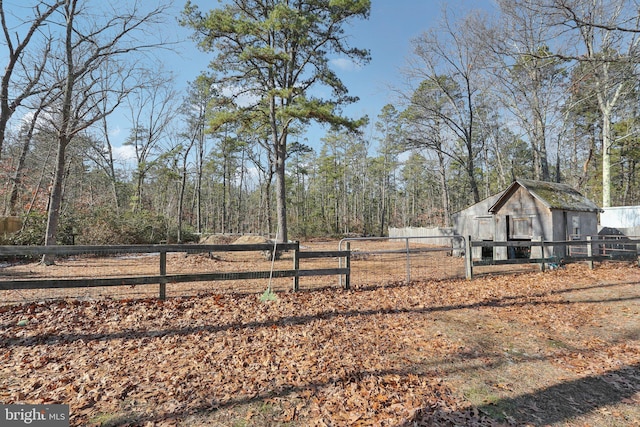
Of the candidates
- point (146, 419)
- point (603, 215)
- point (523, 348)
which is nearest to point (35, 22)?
point (146, 419)

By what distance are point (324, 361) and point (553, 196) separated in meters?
15.4

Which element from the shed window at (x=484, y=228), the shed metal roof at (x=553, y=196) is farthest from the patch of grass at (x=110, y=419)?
the shed window at (x=484, y=228)

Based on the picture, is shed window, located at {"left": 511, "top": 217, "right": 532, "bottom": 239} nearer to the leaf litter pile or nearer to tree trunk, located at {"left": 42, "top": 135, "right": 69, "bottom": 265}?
the leaf litter pile

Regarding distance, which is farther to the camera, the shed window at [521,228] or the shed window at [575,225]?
the shed window at [521,228]

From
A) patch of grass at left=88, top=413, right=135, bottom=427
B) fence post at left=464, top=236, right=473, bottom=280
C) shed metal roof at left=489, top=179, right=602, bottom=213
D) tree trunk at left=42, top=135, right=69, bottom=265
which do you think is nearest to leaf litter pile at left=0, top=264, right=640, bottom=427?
patch of grass at left=88, top=413, right=135, bottom=427

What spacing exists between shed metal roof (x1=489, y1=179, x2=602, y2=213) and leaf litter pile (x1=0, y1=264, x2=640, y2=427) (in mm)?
8614

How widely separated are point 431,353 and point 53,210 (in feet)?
42.9

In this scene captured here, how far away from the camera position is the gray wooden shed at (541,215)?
44.8 feet

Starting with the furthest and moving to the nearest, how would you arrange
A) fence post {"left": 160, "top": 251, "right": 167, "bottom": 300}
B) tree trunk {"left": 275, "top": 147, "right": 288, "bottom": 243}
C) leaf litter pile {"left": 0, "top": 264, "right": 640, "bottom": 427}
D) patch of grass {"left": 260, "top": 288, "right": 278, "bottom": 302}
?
tree trunk {"left": 275, "top": 147, "right": 288, "bottom": 243} < patch of grass {"left": 260, "top": 288, "right": 278, "bottom": 302} < fence post {"left": 160, "top": 251, "right": 167, "bottom": 300} < leaf litter pile {"left": 0, "top": 264, "right": 640, "bottom": 427}

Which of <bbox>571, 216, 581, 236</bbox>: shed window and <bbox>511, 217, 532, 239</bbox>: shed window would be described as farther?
<bbox>511, 217, 532, 239</bbox>: shed window

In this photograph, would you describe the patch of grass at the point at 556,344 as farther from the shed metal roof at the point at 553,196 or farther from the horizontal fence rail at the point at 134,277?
the shed metal roof at the point at 553,196

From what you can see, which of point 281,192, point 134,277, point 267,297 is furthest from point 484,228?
point 134,277

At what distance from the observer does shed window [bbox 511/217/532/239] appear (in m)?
14.8

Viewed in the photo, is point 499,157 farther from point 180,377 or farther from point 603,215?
point 180,377
